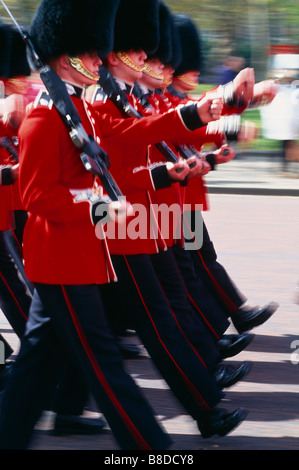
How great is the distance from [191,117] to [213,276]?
1.89 m

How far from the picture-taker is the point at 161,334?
4.13m

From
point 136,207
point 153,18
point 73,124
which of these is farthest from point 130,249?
point 153,18

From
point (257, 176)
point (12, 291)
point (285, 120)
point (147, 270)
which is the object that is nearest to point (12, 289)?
point (12, 291)

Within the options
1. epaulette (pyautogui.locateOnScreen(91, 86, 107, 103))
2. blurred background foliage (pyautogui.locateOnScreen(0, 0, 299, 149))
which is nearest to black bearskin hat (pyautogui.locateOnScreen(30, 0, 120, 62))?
epaulette (pyautogui.locateOnScreen(91, 86, 107, 103))

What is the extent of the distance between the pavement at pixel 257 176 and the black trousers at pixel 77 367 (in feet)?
28.0

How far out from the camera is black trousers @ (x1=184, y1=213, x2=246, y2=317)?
5633 mm

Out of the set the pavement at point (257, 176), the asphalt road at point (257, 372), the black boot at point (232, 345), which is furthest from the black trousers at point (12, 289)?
the pavement at point (257, 176)

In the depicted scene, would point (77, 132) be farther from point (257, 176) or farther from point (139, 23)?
point (257, 176)

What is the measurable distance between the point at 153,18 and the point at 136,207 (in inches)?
40.5

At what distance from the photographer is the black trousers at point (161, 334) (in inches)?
162

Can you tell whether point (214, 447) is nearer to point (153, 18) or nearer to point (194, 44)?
point (153, 18)

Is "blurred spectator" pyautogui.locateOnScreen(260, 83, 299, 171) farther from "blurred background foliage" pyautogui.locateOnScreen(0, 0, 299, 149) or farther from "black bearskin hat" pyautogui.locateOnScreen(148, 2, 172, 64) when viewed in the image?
"black bearskin hat" pyautogui.locateOnScreen(148, 2, 172, 64)

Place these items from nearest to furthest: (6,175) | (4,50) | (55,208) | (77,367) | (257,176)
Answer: (55,208)
(77,367)
(6,175)
(4,50)
(257,176)

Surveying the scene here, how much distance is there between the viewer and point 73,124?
139 inches
